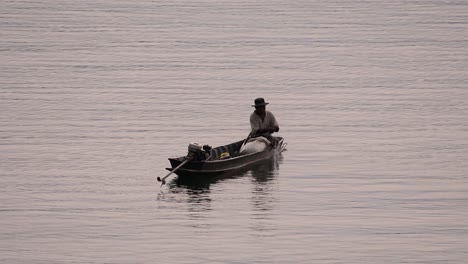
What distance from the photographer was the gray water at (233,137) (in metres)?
31.5

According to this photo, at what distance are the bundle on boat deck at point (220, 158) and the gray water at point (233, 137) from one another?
1.34 ft

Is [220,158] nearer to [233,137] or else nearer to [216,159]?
[216,159]

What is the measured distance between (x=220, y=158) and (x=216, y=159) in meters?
0.28

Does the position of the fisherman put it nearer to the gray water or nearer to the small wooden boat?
Result: the small wooden boat

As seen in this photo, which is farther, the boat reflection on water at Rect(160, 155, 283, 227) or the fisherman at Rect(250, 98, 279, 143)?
the fisherman at Rect(250, 98, 279, 143)

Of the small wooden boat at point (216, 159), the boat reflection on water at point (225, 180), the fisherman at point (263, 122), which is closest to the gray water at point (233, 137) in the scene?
the boat reflection on water at point (225, 180)

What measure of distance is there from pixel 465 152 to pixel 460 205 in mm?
8701

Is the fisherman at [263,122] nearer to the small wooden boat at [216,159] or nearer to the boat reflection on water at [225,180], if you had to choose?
the small wooden boat at [216,159]

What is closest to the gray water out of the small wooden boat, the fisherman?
the small wooden boat

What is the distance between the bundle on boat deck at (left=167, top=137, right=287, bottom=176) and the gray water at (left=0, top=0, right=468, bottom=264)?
41 centimetres

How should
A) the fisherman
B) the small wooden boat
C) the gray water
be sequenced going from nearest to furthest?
the gray water < the small wooden boat < the fisherman

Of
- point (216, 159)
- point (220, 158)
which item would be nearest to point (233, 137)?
point (220, 158)

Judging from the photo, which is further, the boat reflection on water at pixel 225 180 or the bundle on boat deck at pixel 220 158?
the bundle on boat deck at pixel 220 158

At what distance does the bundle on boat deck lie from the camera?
38188 mm
